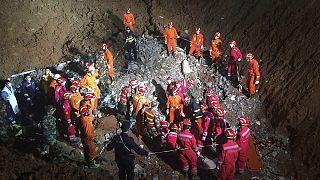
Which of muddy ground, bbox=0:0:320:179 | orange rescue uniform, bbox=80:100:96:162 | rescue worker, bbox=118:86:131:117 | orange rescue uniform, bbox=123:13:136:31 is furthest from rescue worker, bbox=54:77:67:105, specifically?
orange rescue uniform, bbox=123:13:136:31

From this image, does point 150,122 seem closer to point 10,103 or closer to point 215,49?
point 10,103

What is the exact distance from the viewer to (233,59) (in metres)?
11.8

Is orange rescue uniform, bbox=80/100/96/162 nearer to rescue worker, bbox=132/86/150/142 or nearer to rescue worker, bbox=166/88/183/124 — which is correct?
rescue worker, bbox=132/86/150/142

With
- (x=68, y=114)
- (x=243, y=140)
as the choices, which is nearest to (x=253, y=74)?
(x=243, y=140)

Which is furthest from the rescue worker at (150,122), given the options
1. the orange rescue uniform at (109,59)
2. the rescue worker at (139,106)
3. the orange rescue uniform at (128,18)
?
the orange rescue uniform at (128,18)

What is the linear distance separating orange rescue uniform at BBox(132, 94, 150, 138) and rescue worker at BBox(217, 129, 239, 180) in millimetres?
2912

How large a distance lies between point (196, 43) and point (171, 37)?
3.49 ft

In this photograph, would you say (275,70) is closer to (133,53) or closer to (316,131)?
(316,131)

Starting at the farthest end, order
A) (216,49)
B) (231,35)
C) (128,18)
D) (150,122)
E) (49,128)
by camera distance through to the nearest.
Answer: (231,35) < (128,18) < (216,49) < (150,122) < (49,128)

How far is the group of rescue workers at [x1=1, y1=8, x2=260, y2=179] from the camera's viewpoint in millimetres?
7617

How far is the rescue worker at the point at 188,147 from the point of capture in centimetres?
785

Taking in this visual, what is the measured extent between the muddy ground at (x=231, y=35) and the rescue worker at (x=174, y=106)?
3128mm

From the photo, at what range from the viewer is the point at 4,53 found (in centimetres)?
1399

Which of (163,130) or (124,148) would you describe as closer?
(124,148)
